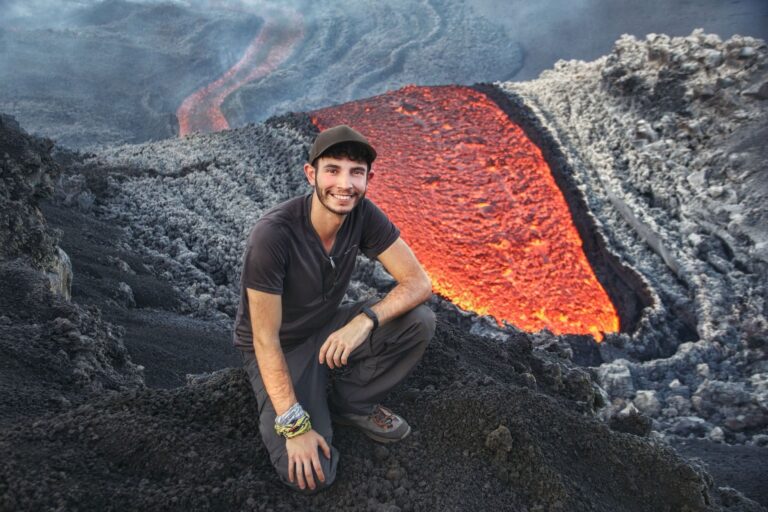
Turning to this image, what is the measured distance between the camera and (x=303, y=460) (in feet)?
7.88

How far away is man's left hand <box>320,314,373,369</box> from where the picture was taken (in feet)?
8.31

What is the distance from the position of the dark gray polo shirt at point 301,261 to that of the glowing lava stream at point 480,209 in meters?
3.81

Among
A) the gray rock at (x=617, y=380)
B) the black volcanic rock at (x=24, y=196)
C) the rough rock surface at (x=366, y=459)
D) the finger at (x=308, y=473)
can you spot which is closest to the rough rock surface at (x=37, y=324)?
the black volcanic rock at (x=24, y=196)

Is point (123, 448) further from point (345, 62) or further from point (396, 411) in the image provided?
point (345, 62)

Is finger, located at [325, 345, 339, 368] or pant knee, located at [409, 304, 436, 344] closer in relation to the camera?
finger, located at [325, 345, 339, 368]

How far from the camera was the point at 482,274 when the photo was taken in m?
6.80

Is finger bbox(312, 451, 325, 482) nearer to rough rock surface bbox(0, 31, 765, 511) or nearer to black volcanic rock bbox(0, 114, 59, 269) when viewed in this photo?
rough rock surface bbox(0, 31, 765, 511)

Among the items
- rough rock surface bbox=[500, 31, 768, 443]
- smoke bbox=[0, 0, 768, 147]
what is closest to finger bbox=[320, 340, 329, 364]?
rough rock surface bbox=[500, 31, 768, 443]

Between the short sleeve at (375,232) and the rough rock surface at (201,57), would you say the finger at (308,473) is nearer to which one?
the short sleeve at (375,232)

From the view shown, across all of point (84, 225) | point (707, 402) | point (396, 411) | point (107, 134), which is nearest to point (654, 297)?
point (707, 402)

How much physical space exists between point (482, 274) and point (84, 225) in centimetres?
422

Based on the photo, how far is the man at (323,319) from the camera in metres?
2.44

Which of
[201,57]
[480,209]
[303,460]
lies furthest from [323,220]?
[201,57]

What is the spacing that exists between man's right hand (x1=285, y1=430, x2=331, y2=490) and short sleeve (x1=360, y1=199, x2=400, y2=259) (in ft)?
2.78
